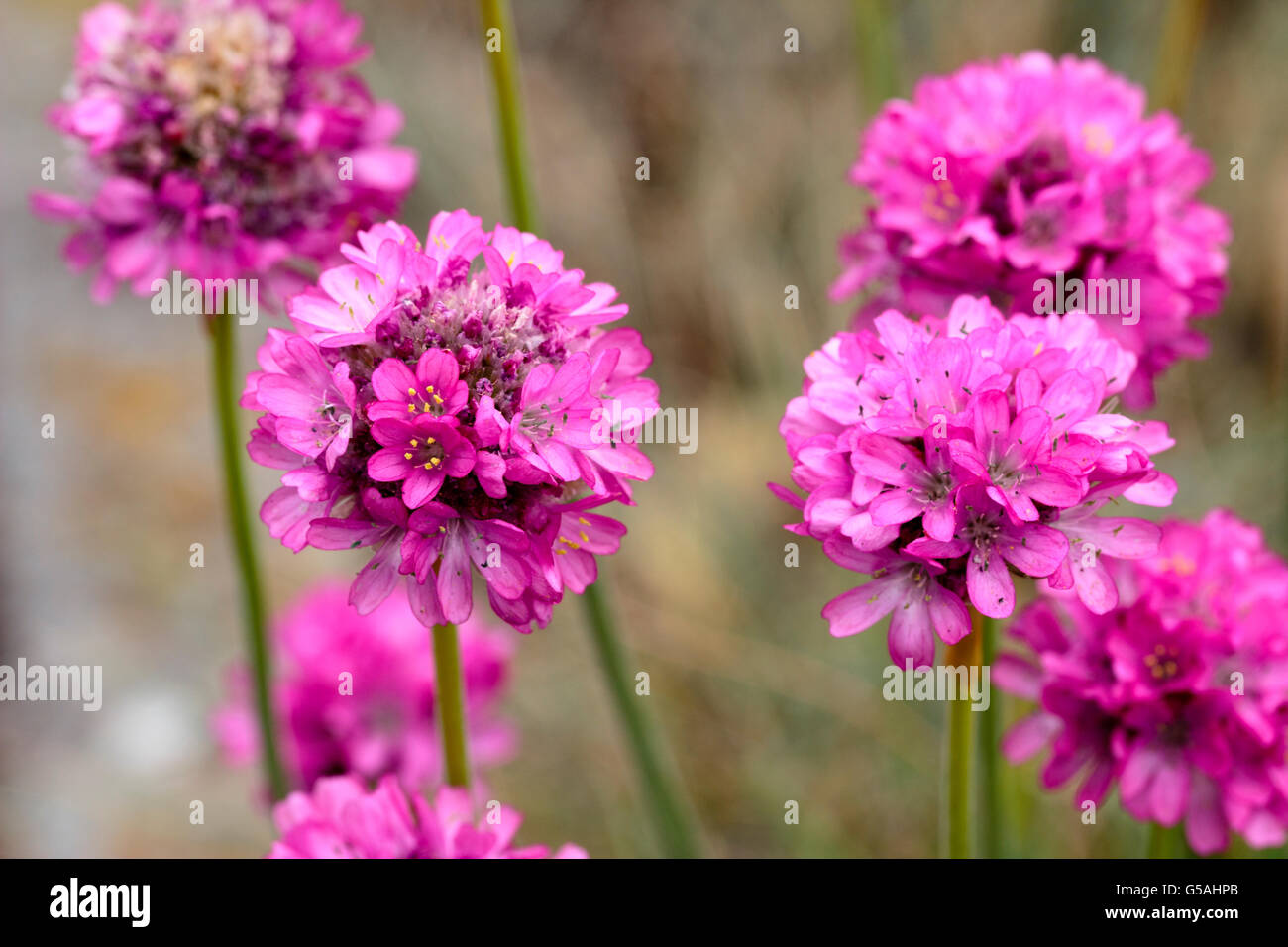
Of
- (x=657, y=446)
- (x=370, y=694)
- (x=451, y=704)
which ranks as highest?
(x=657, y=446)

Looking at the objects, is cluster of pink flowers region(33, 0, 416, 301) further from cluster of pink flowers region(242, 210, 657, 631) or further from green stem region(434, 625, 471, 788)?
green stem region(434, 625, 471, 788)

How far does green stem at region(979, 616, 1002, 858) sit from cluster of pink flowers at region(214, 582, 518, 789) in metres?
0.78

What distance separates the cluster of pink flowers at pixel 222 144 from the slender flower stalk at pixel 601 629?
185 mm

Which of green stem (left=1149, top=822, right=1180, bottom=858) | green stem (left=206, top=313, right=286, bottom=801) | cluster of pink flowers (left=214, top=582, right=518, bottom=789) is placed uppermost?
green stem (left=206, top=313, right=286, bottom=801)

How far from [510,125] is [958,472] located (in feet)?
2.42

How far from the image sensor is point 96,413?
329cm

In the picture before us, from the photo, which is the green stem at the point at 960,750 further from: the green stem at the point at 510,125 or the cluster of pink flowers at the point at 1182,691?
the green stem at the point at 510,125

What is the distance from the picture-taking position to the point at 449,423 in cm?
89

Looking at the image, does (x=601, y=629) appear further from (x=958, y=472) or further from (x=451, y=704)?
(x=958, y=472)

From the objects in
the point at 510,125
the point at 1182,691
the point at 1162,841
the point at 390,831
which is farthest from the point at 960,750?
the point at 510,125

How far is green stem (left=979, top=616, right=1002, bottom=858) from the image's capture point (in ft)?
4.38

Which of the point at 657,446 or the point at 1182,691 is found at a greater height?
the point at 657,446

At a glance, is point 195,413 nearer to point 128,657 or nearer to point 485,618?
point 128,657

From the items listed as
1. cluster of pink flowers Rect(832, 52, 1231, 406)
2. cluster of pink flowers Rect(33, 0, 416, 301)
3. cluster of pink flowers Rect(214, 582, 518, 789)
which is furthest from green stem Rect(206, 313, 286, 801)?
cluster of pink flowers Rect(832, 52, 1231, 406)
